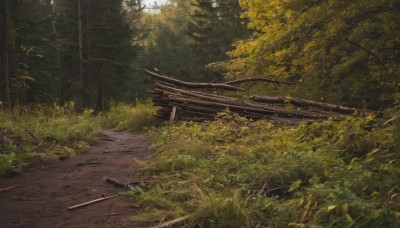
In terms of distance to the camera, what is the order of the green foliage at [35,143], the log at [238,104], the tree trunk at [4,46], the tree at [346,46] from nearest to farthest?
the green foliage at [35,143]
the tree at [346,46]
the log at [238,104]
the tree trunk at [4,46]

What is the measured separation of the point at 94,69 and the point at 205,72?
9546mm

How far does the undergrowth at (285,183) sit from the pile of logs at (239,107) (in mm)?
2791

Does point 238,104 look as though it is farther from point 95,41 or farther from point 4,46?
point 95,41

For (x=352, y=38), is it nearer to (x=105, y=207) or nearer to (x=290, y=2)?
(x=290, y=2)

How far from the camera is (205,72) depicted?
2912 cm

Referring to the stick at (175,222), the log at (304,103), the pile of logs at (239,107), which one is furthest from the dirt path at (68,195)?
the log at (304,103)

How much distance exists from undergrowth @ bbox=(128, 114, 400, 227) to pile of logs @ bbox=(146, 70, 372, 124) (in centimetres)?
279

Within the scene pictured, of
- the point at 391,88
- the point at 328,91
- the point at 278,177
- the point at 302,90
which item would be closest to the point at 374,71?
the point at 391,88

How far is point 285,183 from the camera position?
3.91m

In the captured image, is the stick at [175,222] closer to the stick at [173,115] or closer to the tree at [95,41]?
the stick at [173,115]

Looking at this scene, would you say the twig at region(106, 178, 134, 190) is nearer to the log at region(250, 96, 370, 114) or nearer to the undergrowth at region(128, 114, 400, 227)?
the undergrowth at region(128, 114, 400, 227)

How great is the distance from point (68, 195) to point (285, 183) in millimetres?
2870

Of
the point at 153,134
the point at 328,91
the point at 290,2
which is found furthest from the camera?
the point at 328,91

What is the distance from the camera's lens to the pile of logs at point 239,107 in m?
8.67
